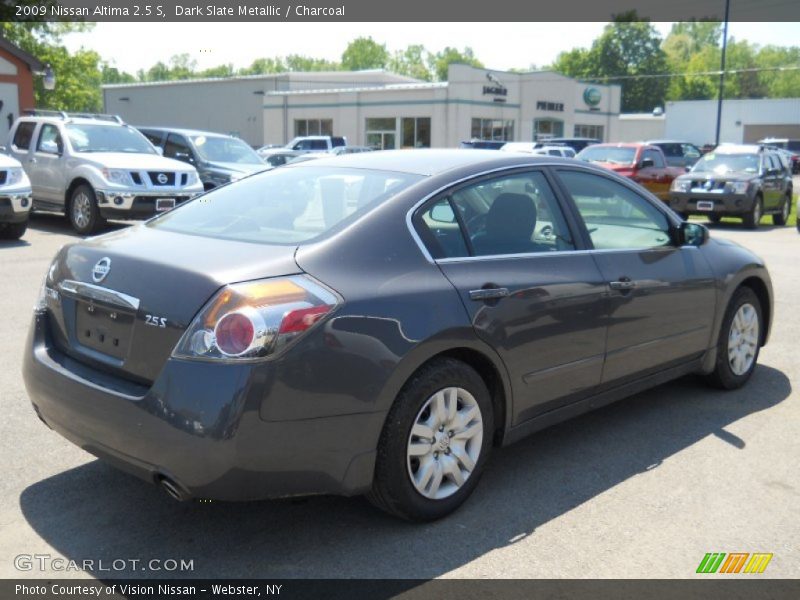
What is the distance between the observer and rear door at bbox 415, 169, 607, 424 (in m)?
3.89

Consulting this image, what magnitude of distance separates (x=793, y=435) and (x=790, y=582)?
187 centimetres

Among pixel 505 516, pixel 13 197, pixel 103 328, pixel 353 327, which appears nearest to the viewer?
pixel 353 327

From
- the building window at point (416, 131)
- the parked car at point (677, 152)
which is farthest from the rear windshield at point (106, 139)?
the building window at point (416, 131)

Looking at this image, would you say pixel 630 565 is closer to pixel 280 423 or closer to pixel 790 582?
pixel 790 582

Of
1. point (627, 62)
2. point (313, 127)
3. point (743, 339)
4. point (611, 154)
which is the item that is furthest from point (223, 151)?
point (627, 62)

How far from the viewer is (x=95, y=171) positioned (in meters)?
13.6

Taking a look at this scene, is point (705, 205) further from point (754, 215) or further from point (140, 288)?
point (140, 288)

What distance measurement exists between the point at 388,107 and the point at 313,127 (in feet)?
21.7

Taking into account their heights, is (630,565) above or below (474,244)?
below

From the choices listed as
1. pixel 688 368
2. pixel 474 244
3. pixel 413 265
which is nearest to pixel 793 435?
pixel 688 368

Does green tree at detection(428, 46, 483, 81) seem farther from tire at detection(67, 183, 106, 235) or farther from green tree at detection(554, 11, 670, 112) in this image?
tire at detection(67, 183, 106, 235)

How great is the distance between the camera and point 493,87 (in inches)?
2034

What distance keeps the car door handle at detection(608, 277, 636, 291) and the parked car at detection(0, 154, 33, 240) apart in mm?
10056

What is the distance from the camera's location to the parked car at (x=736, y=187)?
18119 millimetres
